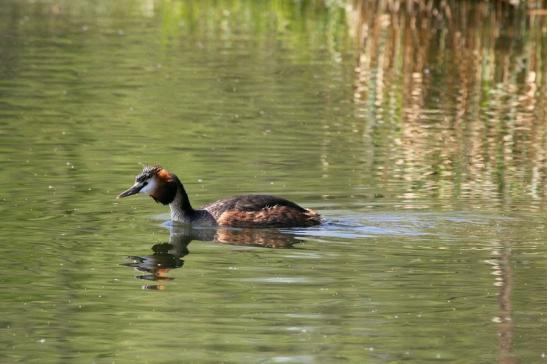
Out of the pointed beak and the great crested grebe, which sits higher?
the pointed beak

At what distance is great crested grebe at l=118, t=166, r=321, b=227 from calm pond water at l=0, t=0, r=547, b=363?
202 mm

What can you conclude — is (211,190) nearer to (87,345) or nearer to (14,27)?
(87,345)

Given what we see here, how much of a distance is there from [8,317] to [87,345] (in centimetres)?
81

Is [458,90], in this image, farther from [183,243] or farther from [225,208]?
[183,243]

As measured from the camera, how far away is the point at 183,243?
12.4 m

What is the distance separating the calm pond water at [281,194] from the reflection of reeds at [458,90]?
6 cm

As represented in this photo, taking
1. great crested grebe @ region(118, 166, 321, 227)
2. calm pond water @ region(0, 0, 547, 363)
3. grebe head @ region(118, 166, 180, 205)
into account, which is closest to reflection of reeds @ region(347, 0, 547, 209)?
calm pond water @ region(0, 0, 547, 363)

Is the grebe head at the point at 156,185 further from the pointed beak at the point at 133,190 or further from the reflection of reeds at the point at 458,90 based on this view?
the reflection of reeds at the point at 458,90

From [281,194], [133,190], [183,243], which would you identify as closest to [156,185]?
[133,190]

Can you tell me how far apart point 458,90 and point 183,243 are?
10151 mm

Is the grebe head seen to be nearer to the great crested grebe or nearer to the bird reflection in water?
the great crested grebe

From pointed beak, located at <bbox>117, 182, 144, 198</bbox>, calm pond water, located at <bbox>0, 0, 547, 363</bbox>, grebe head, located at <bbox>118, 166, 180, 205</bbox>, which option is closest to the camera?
calm pond water, located at <bbox>0, 0, 547, 363</bbox>

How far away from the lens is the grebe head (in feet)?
43.3

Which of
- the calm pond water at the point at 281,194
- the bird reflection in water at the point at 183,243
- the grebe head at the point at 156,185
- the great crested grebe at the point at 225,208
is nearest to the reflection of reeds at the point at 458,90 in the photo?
the calm pond water at the point at 281,194
